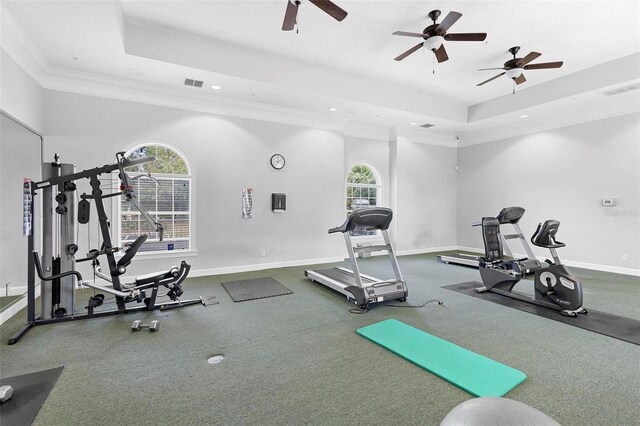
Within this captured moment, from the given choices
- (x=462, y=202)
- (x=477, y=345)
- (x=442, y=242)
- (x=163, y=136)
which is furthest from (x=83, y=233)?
(x=462, y=202)

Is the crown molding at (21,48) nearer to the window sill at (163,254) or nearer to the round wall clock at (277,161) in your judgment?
the window sill at (163,254)

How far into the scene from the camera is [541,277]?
157 inches

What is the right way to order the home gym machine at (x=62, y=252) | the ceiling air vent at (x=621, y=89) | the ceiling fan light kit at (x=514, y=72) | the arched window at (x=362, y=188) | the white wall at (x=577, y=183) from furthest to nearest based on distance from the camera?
the arched window at (x=362, y=188), the white wall at (x=577, y=183), the ceiling air vent at (x=621, y=89), the ceiling fan light kit at (x=514, y=72), the home gym machine at (x=62, y=252)

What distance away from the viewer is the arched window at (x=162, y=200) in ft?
18.1

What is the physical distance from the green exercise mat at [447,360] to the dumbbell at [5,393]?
278cm

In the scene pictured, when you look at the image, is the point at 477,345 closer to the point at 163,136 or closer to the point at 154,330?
the point at 154,330

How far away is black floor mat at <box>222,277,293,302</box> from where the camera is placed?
178 inches

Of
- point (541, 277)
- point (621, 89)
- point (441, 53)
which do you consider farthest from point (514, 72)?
point (541, 277)

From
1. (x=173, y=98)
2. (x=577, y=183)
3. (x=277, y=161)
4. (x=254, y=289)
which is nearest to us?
(x=254, y=289)

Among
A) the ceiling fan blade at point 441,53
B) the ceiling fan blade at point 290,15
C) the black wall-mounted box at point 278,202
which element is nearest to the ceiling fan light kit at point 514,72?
the ceiling fan blade at point 441,53

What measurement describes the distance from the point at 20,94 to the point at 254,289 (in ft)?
13.5

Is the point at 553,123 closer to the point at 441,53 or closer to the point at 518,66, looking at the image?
the point at 518,66

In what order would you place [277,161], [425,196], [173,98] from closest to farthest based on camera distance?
[173,98]
[277,161]
[425,196]

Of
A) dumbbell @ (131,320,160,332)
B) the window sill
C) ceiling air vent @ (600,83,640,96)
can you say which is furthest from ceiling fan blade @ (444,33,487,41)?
the window sill
